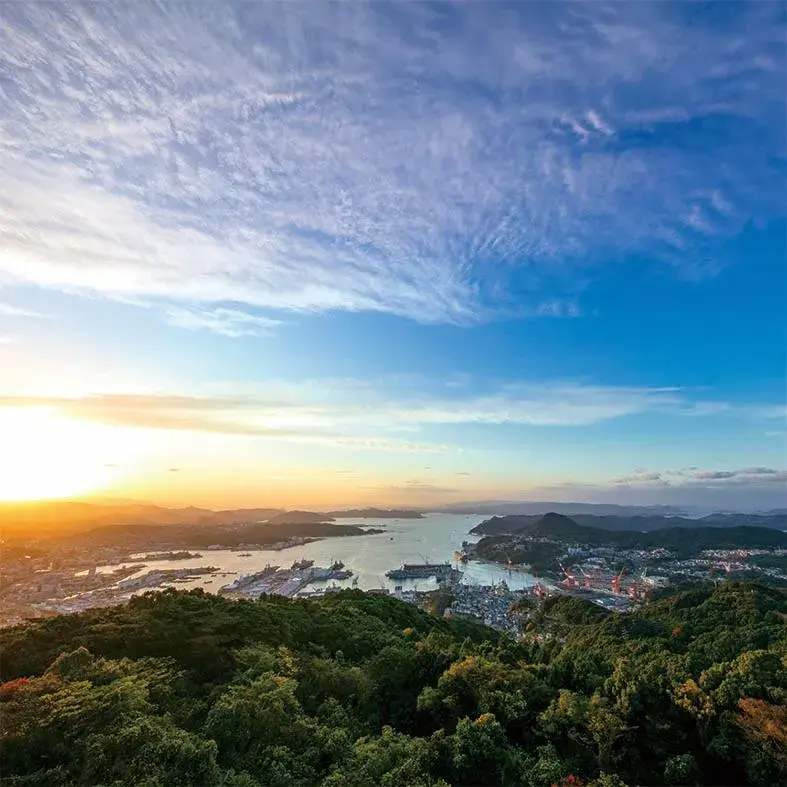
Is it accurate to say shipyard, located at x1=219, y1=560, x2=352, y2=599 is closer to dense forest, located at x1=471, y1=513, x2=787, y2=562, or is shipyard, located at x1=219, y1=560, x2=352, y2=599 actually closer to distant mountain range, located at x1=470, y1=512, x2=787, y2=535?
dense forest, located at x1=471, y1=513, x2=787, y2=562

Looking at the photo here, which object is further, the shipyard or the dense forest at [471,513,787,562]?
the dense forest at [471,513,787,562]

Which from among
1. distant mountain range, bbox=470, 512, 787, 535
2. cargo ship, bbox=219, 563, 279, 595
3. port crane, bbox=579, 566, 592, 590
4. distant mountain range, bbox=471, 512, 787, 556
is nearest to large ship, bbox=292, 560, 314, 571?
cargo ship, bbox=219, 563, 279, 595

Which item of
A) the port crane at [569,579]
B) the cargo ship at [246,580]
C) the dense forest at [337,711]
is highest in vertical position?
the dense forest at [337,711]

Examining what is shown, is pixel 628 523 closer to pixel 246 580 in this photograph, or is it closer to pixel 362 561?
pixel 362 561

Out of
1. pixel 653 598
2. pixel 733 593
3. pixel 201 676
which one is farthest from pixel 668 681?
pixel 653 598

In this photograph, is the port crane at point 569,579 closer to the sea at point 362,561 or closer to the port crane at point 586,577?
the port crane at point 586,577

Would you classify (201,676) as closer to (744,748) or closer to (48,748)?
(48,748)

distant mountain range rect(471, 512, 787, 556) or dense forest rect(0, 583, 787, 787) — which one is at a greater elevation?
dense forest rect(0, 583, 787, 787)

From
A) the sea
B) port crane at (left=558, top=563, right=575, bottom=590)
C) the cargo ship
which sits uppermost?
the cargo ship

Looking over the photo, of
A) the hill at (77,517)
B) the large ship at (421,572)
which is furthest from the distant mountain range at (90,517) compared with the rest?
the large ship at (421,572)
